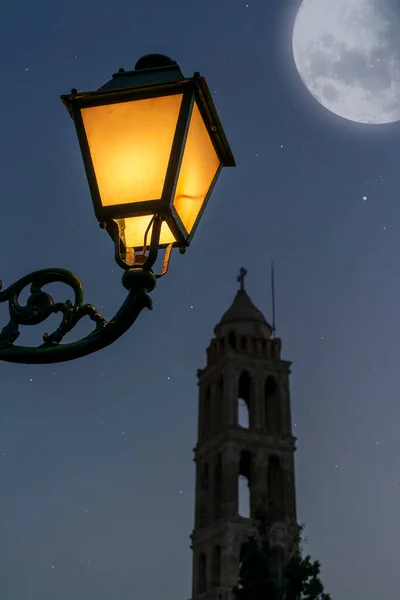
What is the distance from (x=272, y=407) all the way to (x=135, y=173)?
3809 centimetres

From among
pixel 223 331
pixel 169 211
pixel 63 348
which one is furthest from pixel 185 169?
pixel 223 331

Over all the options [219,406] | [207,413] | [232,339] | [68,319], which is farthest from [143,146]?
[232,339]

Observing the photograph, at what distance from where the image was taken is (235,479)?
36344 mm

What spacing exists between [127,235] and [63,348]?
0.41 meters

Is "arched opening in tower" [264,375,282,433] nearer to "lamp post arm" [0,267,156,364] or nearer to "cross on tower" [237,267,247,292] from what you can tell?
"cross on tower" [237,267,247,292]

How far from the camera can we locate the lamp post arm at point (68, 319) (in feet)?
7.57

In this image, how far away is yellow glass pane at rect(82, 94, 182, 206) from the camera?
2.28 metres

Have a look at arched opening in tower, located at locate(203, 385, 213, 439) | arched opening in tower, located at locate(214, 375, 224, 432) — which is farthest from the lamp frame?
arched opening in tower, located at locate(203, 385, 213, 439)

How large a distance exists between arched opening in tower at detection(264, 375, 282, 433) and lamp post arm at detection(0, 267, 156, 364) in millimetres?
36922

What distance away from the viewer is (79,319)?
2.45 metres

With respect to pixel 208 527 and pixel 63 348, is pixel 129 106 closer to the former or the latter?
pixel 63 348

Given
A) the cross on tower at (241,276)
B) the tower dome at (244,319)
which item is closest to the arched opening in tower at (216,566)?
the tower dome at (244,319)

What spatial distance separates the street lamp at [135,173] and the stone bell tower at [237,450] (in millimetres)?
32321

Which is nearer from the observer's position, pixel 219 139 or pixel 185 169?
pixel 185 169
